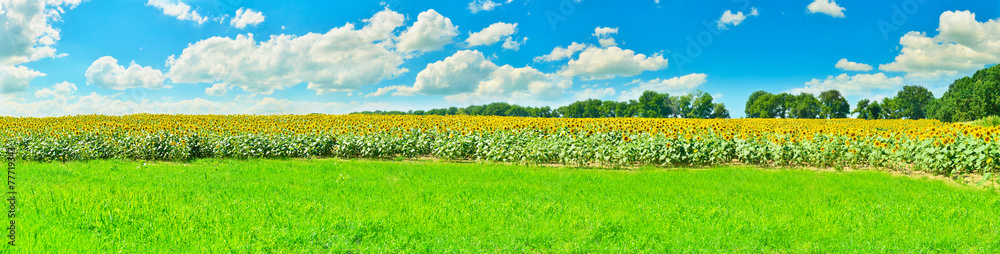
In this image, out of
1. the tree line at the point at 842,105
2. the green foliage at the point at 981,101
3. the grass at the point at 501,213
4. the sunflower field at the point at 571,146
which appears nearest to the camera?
the grass at the point at 501,213

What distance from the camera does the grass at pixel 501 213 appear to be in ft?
18.7

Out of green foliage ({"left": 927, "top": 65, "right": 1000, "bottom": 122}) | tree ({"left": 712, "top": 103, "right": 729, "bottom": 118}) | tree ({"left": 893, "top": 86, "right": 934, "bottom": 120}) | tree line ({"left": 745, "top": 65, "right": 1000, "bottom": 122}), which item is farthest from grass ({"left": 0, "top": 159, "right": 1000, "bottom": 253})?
tree ({"left": 893, "top": 86, "right": 934, "bottom": 120})

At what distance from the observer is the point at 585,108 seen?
101m

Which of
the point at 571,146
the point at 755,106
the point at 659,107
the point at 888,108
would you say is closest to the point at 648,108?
the point at 659,107

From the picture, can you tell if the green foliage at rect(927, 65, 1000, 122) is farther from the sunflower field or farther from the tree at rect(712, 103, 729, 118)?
the sunflower field

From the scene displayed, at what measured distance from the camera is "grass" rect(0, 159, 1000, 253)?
5.70 m

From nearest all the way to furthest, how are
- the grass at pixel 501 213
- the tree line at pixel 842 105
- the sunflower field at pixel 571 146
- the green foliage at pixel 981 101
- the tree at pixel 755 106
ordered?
the grass at pixel 501 213, the sunflower field at pixel 571 146, the green foliage at pixel 981 101, the tree line at pixel 842 105, the tree at pixel 755 106

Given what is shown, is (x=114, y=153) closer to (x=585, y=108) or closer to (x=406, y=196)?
(x=406, y=196)

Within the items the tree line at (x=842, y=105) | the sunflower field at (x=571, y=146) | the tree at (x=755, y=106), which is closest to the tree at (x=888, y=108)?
the tree line at (x=842, y=105)

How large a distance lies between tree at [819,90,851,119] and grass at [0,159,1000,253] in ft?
316

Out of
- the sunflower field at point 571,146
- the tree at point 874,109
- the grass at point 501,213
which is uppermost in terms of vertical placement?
the tree at point 874,109

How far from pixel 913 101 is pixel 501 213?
12360cm

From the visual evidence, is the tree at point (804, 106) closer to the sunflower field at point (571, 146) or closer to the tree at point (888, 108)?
the tree at point (888, 108)

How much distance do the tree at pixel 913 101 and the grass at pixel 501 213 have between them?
109094 millimetres
